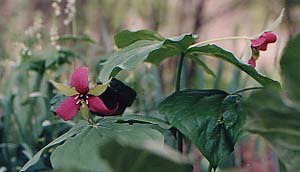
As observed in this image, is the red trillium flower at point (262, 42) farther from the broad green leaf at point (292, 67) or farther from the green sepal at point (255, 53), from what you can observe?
the broad green leaf at point (292, 67)

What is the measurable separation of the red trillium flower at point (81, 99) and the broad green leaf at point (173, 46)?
0.33 ft

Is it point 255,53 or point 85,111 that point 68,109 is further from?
point 255,53

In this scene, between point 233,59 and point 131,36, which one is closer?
point 233,59

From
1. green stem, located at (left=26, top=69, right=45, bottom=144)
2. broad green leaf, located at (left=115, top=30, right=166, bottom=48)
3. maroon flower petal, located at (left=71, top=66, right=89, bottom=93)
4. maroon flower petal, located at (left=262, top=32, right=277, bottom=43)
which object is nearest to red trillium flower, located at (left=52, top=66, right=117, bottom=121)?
maroon flower petal, located at (left=71, top=66, right=89, bottom=93)

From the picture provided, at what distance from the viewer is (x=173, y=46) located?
0.73 m

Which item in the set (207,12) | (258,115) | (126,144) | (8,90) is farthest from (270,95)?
(207,12)

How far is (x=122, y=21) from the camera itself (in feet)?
10.8

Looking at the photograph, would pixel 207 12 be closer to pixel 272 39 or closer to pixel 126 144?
pixel 272 39

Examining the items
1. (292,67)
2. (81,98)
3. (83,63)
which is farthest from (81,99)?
(83,63)

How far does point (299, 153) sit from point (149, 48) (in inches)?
10.2

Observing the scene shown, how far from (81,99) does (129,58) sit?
0.25ft

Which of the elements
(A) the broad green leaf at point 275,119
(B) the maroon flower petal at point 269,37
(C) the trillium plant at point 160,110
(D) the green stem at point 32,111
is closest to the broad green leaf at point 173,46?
(C) the trillium plant at point 160,110

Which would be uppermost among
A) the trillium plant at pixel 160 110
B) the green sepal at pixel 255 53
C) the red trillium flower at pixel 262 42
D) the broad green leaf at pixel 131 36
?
the broad green leaf at pixel 131 36

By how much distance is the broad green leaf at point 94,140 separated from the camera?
59 cm
